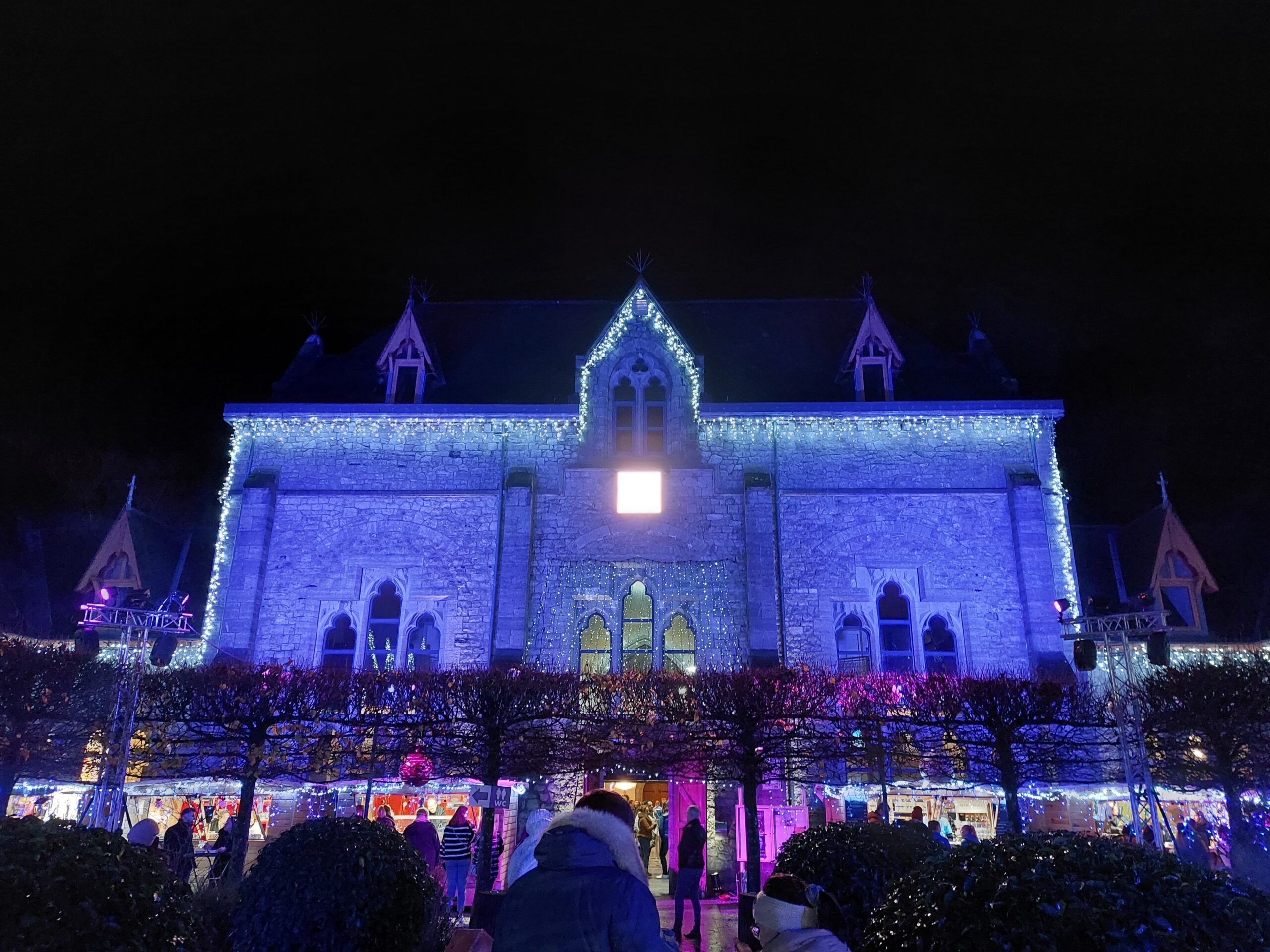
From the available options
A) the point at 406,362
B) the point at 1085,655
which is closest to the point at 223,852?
the point at 406,362

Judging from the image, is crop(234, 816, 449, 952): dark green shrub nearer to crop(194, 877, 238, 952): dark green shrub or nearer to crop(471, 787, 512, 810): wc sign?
crop(194, 877, 238, 952): dark green shrub

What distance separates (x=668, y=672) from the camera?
62.9 feet

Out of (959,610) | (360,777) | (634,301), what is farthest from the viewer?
(634,301)

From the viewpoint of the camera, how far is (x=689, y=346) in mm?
24797

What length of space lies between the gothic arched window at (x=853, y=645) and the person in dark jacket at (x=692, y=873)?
30.9 feet

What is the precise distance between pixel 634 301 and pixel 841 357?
22.4ft

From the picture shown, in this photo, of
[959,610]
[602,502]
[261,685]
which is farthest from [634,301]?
[261,685]

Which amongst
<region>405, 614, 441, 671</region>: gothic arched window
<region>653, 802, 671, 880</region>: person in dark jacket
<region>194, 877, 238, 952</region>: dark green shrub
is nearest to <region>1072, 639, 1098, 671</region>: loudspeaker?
<region>653, 802, 671, 880</region>: person in dark jacket

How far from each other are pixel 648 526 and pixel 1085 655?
36.0 ft

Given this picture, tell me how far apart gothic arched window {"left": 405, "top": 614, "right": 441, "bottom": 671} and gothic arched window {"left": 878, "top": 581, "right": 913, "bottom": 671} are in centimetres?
1186

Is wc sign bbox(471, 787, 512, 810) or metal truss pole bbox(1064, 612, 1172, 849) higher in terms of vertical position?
metal truss pole bbox(1064, 612, 1172, 849)

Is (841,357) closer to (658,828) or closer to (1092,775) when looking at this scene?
(1092,775)

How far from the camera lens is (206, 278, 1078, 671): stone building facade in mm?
22156

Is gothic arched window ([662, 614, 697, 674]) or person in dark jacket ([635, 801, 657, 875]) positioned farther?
gothic arched window ([662, 614, 697, 674])
